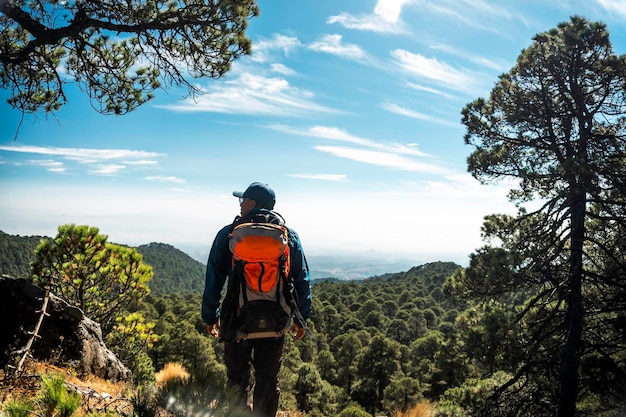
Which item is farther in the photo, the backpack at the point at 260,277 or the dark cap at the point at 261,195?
the dark cap at the point at 261,195

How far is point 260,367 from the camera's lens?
329 cm

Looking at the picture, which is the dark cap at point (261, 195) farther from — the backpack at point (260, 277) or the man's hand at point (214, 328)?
the man's hand at point (214, 328)

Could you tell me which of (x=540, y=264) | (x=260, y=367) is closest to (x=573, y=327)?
(x=540, y=264)

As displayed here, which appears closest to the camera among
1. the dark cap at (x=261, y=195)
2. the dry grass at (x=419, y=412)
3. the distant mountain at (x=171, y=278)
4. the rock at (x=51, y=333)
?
the dark cap at (x=261, y=195)

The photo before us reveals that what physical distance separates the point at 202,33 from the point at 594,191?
311 inches

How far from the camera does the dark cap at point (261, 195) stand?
3.55 metres

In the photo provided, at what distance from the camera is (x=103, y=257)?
930 centimetres

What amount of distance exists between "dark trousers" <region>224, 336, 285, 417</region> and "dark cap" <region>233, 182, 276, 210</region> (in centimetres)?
123

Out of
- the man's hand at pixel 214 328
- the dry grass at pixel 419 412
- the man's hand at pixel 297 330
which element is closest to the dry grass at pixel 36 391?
the man's hand at pixel 214 328

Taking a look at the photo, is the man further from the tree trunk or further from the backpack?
the tree trunk

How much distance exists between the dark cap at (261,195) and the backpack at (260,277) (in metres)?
0.22

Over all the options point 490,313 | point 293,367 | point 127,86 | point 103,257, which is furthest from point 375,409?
point 127,86

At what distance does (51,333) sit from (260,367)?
3.47m

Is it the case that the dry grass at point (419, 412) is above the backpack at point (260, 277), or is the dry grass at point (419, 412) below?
below
